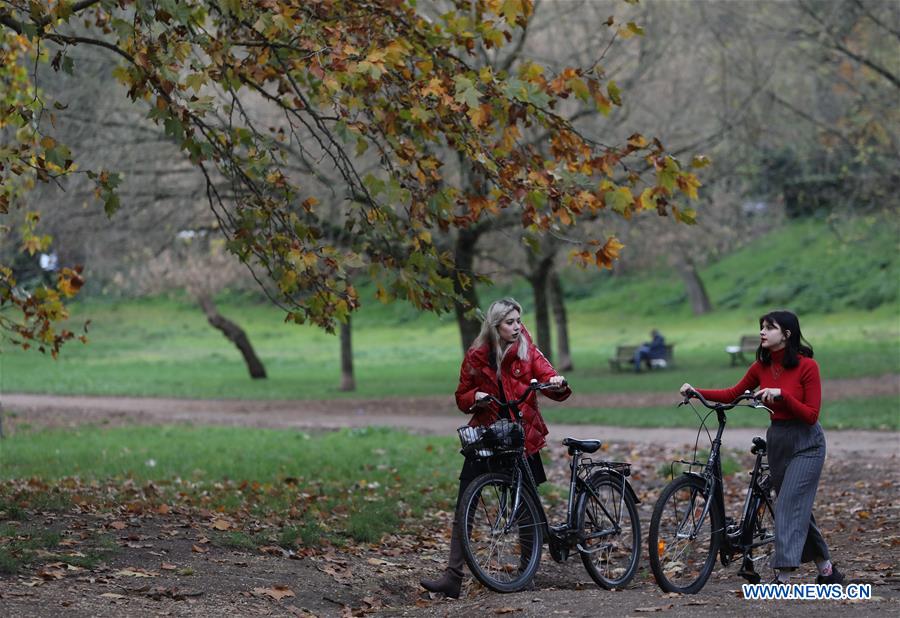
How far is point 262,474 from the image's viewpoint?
13.9m

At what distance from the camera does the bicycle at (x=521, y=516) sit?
24.3 ft

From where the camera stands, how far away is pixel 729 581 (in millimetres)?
8211

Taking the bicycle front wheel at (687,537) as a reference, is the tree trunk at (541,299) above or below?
above

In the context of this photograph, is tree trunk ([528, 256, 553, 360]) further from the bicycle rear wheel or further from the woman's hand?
the woman's hand

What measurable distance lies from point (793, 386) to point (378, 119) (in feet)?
11.6

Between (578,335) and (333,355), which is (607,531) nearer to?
(333,355)

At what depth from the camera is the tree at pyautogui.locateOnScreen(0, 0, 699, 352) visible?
8312 millimetres

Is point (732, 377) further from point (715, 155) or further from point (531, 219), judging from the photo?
point (531, 219)

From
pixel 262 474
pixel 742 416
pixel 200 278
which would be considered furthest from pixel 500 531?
pixel 200 278

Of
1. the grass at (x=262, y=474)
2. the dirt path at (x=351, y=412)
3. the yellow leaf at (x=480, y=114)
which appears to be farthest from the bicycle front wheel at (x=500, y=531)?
the dirt path at (x=351, y=412)

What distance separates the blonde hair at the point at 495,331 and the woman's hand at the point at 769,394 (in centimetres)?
142

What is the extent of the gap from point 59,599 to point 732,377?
24.9m

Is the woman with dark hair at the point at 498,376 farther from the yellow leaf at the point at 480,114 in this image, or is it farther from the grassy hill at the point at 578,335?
the grassy hill at the point at 578,335

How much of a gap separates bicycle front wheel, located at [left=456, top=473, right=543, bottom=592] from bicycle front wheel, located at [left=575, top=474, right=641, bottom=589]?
28 cm
